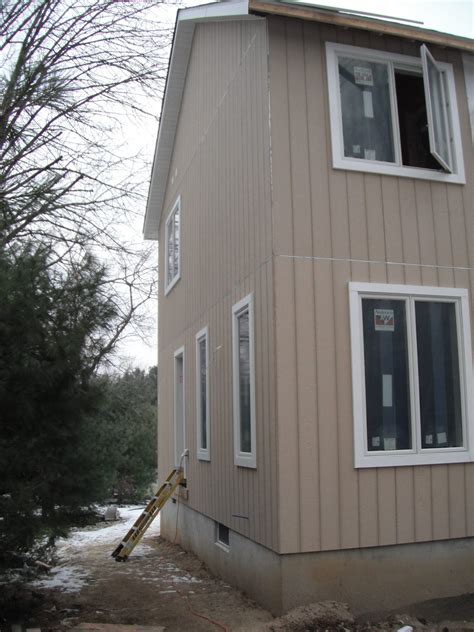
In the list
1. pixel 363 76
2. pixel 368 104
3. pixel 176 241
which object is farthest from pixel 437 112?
pixel 176 241

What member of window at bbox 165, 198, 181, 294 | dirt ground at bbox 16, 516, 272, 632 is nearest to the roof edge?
dirt ground at bbox 16, 516, 272, 632

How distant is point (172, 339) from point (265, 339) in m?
6.02

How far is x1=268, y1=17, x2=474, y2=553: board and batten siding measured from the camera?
5.62 meters

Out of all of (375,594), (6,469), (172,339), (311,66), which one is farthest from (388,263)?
(172,339)

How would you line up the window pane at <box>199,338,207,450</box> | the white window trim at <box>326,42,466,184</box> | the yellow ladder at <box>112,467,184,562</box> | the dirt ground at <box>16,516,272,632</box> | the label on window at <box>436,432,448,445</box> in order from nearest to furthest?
the dirt ground at <box>16,516,272,632</box>
the label on window at <box>436,432,448,445</box>
the white window trim at <box>326,42,466,184</box>
the window pane at <box>199,338,207,450</box>
the yellow ladder at <box>112,467,184,562</box>

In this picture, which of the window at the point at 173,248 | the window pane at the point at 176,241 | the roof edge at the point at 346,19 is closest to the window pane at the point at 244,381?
the roof edge at the point at 346,19

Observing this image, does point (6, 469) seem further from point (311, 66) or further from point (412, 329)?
point (311, 66)

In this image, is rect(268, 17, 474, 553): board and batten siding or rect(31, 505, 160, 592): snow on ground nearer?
rect(268, 17, 474, 553): board and batten siding

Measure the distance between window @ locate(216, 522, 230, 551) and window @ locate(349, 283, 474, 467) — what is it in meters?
2.63

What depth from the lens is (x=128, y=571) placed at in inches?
338

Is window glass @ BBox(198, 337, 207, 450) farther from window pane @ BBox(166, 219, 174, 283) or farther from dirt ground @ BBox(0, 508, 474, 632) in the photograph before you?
window pane @ BBox(166, 219, 174, 283)

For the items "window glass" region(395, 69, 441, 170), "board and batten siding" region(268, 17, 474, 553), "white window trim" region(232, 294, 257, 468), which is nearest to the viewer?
"board and batten siding" region(268, 17, 474, 553)

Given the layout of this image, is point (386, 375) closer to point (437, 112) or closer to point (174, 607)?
point (437, 112)

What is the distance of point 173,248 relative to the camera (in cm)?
1208
